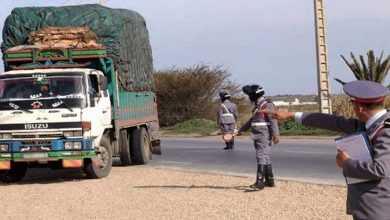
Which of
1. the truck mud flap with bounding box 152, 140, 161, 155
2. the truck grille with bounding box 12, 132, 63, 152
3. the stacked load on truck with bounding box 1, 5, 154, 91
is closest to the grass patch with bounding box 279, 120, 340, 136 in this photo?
the truck mud flap with bounding box 152, 140, 161, 155

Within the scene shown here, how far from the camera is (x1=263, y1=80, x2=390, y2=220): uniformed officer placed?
3.87 m

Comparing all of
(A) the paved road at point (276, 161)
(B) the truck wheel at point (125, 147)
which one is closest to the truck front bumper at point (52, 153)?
(B) the truck wheel at point (125, 147)

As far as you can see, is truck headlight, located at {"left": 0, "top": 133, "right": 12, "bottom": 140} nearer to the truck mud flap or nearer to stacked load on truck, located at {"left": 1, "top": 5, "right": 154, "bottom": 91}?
stacked load on truck, located at {"left": 1, "top": 5, "right": 154, "bottom": 91}

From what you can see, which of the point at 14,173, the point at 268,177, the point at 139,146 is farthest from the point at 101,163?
the point at 268,177

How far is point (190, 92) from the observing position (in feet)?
128

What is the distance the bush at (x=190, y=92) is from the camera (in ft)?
128

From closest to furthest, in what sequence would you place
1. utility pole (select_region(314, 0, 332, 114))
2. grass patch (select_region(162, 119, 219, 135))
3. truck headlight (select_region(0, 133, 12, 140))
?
truck headlight (select_region(0, 133, 12, 140)) → utility pole (select_region(314, 0, 332, 114)) → grass patch (select_region(162, 119, 219, 135))

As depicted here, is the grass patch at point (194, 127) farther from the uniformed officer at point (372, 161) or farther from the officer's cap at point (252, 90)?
the uniformed officer at point (372, 161)

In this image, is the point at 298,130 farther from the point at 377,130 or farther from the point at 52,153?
the point at 377,130

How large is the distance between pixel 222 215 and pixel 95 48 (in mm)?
6368

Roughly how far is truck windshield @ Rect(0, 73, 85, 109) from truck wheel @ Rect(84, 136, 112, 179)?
1222 mm

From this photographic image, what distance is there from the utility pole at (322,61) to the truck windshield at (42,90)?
17.2 metres

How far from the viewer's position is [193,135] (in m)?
32.1

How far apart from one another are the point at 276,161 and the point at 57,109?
6.34 m
